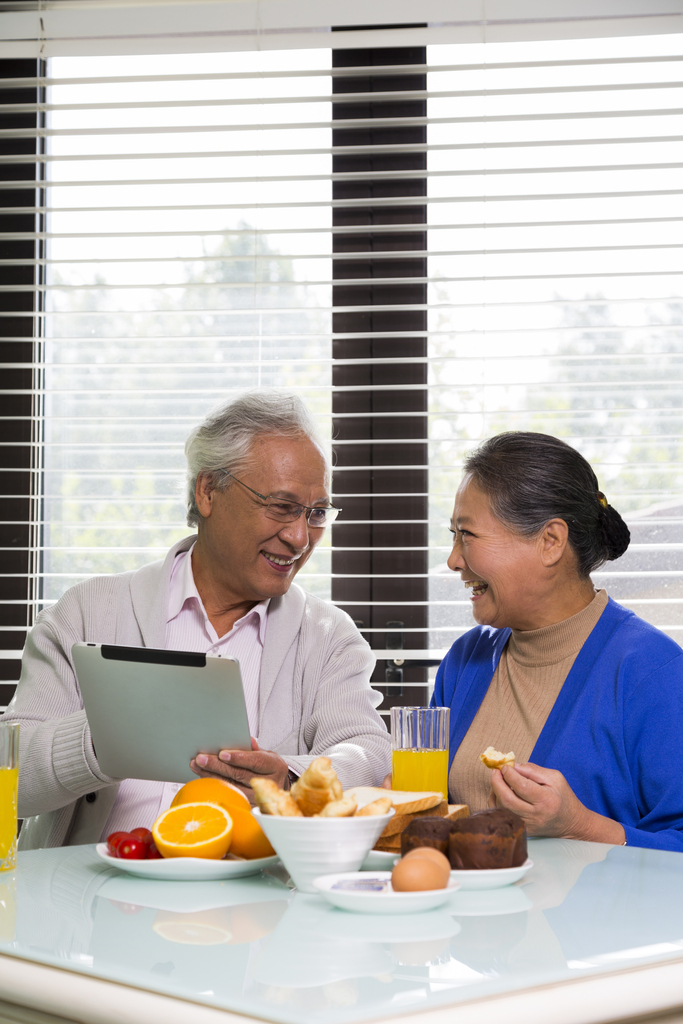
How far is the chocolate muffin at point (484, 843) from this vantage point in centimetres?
101

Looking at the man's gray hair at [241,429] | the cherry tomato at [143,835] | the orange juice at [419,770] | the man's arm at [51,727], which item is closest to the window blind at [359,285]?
the man's gray hair at [241,429]

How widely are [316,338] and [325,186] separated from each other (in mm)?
408

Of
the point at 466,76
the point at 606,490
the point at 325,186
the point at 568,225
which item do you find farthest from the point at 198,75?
the point at 606,490

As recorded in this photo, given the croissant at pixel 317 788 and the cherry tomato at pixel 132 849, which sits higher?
the croissant at pixel 317 788

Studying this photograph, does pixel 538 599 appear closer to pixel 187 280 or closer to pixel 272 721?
pixel 272 721

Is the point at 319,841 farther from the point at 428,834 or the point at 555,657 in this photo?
the point at 555,657

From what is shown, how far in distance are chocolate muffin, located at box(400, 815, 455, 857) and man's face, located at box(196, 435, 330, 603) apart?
921 mm

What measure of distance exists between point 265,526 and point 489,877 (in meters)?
1.02

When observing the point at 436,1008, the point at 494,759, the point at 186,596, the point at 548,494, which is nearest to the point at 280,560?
the point at 186,596

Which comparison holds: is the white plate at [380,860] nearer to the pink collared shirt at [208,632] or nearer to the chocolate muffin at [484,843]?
the chocolate muffin at [484,843]

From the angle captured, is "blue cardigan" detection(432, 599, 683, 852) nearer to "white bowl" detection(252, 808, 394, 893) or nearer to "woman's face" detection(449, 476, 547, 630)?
"woman's face" detection(449, 476, 547, 630)

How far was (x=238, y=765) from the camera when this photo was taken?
1.32 m

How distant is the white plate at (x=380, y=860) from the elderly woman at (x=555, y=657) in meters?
0.57

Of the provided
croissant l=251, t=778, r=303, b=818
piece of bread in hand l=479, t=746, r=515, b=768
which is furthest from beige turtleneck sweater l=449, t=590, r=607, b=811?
croissant l=251, t=778, r=303, b=818
